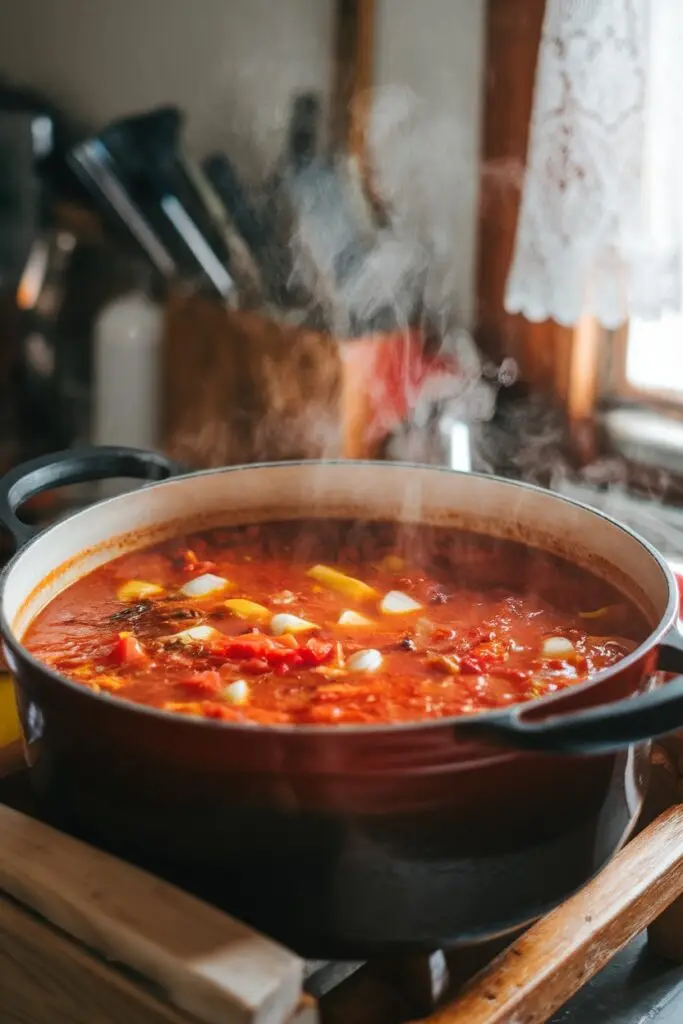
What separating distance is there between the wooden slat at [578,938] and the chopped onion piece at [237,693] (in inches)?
13.7

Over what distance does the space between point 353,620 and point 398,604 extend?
3.0 inches

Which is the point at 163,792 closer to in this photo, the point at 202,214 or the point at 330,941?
the point at 330,941

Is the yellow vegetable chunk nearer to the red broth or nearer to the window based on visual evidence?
the red broth

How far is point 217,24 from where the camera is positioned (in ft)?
10.9

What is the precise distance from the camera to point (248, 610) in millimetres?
1356

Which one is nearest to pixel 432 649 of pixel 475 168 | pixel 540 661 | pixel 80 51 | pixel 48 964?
pixel 540 661

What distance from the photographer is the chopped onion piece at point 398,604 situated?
1.37 metres

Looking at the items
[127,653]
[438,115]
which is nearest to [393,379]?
[438,115]

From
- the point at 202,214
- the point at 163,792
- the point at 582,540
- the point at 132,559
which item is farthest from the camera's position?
the point at 202,214

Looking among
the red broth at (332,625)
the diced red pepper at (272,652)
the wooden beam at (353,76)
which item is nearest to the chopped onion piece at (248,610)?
the red broth at (332,625)

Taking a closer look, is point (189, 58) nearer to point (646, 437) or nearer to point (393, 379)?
point (393, 379)

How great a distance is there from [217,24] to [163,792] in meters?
3.00

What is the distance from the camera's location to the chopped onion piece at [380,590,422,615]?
4.50 feet

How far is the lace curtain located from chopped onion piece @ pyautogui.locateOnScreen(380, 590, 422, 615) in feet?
3.74
